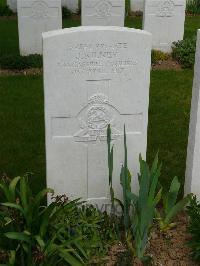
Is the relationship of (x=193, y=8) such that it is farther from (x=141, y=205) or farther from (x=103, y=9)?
(x=141, y=205)

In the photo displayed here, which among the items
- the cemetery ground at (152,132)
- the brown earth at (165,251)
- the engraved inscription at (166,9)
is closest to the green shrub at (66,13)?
the engraved inscription at (166,9)

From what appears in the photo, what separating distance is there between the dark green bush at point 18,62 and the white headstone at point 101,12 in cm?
144

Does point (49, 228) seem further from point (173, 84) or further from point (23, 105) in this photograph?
point (173, 84)

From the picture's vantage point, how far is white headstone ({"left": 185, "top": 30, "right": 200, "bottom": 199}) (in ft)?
13.1

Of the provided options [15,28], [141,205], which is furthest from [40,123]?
[15,28]

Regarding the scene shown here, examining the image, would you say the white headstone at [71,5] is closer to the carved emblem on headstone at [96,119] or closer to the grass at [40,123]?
the grass at [40,123]

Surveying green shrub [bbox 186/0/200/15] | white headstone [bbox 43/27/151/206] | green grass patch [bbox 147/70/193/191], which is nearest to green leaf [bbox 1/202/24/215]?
white headstone [bbox 43/27/151/206]

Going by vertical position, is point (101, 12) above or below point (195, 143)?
above

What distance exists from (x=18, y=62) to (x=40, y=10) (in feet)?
4.10

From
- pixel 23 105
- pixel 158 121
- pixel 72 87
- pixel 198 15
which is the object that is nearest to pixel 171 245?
pixel 72 87

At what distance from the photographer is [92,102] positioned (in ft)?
12.9

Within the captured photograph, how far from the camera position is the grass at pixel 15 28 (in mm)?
10411

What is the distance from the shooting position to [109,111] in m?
3.98

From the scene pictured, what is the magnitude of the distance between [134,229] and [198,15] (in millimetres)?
11754
